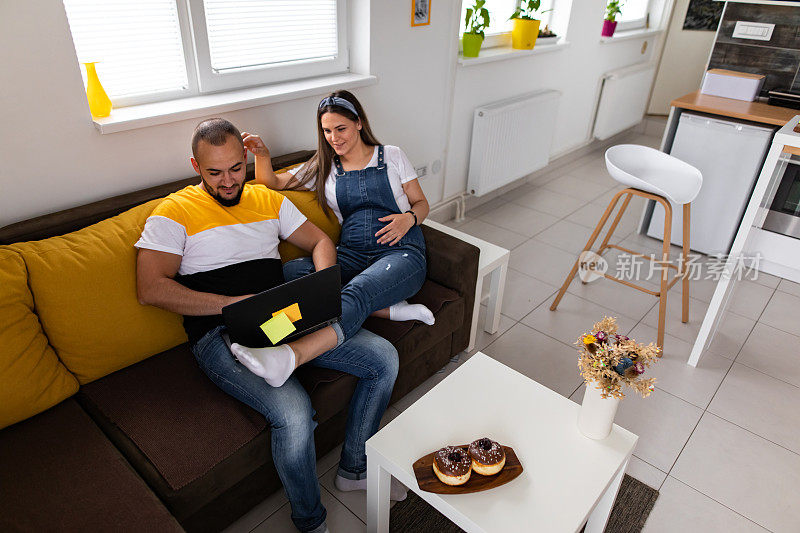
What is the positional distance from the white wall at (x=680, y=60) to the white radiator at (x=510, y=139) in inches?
82.9

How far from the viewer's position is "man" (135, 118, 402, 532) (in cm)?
162

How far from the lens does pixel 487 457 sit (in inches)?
55.4

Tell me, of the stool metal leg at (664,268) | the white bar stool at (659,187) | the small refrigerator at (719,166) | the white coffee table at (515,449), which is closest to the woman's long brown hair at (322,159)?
the white coffee table at (515,449)

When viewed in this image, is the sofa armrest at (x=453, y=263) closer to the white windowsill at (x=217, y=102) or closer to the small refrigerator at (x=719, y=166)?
the white windowsill at (x=217, y=102)

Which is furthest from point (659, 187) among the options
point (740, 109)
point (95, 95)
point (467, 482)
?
point (95, 95)

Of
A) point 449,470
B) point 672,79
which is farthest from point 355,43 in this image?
point 672,79

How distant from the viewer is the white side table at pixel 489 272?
2400 mm

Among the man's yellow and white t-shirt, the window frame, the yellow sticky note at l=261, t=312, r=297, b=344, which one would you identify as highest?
the window frame

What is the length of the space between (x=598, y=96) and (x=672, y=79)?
3.83ft

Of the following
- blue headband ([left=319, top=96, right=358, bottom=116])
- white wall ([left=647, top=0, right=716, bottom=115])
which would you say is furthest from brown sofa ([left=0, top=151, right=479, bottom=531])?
white wall ([left=647, top=0, right=716, bottom=115])

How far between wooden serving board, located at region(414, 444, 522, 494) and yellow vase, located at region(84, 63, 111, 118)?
62.1 inches

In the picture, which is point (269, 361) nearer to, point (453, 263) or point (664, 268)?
point (453, 263)

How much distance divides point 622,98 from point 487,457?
4.58m

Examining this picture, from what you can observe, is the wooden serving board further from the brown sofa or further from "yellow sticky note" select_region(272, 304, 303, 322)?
"yellow sticky note" select_region(272, 304, 303, 322)
